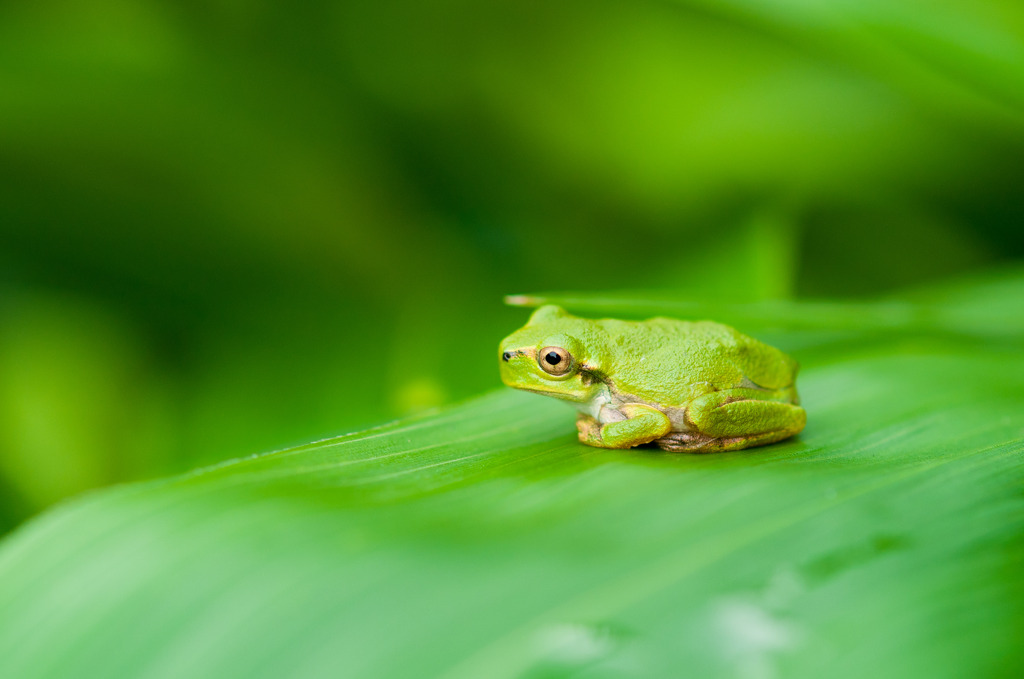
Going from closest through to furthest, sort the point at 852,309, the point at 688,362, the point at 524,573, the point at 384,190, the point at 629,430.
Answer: the point at 524,573 < the point at 629,430 < the point at 688,362 < the point at 852,309 < the point at 384,190

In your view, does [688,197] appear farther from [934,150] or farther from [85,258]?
[85,258]

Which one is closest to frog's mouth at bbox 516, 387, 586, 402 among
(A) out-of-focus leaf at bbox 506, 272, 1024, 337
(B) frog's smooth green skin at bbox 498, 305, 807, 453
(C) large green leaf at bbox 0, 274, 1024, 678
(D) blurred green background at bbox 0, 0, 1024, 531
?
(B) frog's smooth green skin at bbox 498, 305, 807, 453

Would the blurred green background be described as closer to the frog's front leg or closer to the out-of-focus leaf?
the out-of-focus leaf

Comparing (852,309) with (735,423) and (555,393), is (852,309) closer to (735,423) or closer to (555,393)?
(735,423)

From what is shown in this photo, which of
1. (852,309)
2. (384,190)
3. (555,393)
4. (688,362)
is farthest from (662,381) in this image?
(384,190)

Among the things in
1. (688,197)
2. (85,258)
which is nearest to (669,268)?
(688,197)

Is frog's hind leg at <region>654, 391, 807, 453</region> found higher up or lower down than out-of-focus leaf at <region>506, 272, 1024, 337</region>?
lower down

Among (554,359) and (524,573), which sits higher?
(554,359)
